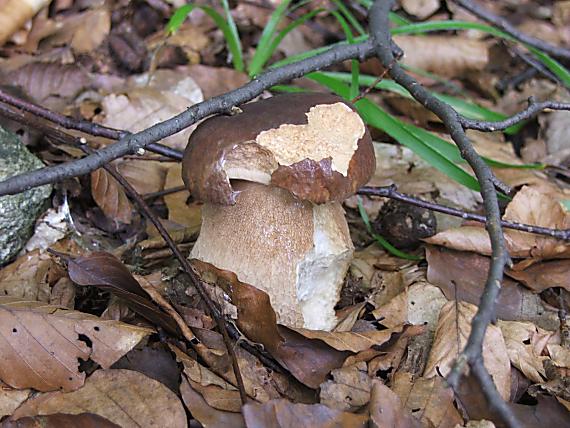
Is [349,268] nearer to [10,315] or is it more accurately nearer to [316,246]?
[316,246]

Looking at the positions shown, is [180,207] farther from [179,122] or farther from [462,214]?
[462,214]

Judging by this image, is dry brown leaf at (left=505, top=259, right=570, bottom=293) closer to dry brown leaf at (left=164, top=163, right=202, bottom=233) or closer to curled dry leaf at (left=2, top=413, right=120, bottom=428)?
dry brown leaf at (left=164, top=163, right=202, bottom=233)

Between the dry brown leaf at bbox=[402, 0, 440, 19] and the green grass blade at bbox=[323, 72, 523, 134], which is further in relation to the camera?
the dry brown leaf at bbox=[402, 0, 440, 19]

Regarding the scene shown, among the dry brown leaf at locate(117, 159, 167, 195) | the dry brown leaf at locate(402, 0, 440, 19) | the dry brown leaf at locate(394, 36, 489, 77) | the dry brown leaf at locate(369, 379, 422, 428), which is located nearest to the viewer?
the dry brown leaf at locate(369, 379, 422, 428)

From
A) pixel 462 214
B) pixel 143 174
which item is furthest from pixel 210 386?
pixel 143 174

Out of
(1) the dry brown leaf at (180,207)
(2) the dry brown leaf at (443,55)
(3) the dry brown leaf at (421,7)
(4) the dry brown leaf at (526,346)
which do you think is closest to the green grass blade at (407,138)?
(4) the dry brown leaf at (526,346)

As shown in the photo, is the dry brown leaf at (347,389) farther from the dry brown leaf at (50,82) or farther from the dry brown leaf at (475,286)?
the dry brown leaf at (50,82)

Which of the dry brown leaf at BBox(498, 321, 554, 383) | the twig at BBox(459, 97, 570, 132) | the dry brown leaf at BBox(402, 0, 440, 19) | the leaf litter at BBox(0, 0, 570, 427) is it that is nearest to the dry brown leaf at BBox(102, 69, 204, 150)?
the leaf litter at BBox(0, 0, 570, 427)
